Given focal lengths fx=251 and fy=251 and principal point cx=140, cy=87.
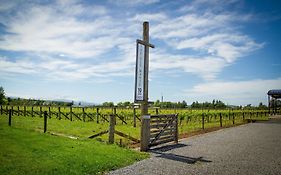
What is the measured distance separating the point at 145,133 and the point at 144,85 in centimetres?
219

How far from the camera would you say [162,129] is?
12.2 metres

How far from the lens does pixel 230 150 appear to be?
429 inches

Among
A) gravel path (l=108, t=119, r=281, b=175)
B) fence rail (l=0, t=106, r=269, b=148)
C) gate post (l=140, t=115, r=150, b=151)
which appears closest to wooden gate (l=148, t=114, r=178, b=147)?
fence rail (l=0, t=106, r=269, b=148)

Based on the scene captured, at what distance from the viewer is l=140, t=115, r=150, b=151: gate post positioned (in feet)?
35.4

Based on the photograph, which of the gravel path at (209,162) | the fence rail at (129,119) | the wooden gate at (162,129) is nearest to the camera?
the gravel path at (209,162)

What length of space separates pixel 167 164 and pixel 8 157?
16.8 feet

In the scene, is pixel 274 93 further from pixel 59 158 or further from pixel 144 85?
pixel 59 158

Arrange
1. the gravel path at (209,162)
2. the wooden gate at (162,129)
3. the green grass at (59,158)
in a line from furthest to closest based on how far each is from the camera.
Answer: the wooden gate at (162,129) → the gravel path at (209,162) → the green grass at (59,158)

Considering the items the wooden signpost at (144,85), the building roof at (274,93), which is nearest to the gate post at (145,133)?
the wooden signpost at (144,85)

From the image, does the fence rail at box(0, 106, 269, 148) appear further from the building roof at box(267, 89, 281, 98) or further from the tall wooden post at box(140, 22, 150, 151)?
the building roof at box(267, 89, 281, 98)

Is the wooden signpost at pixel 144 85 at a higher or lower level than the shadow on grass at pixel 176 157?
higher

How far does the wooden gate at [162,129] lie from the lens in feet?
38.5

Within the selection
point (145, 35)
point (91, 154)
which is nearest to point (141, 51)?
point (145, 35)

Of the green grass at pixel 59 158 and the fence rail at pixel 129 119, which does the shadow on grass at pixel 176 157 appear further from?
the fence rail at pixel 129 119
